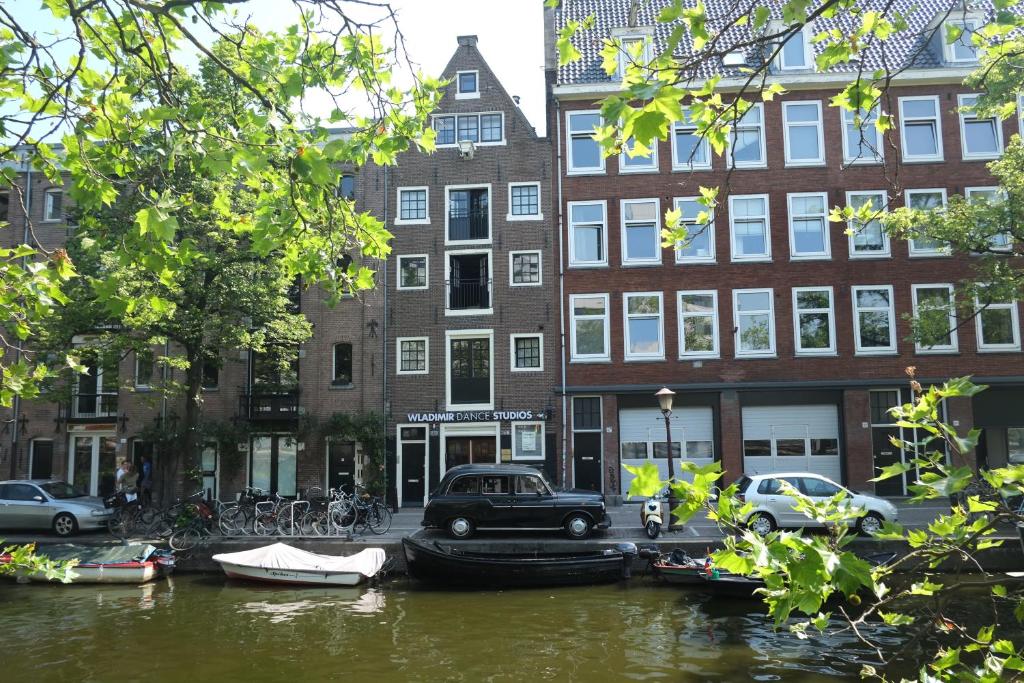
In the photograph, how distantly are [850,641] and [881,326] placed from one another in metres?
14.8

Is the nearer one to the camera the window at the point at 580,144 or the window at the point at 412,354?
the window at the point at 412,354

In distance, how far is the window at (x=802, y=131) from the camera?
963 inches

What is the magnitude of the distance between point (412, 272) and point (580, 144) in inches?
287

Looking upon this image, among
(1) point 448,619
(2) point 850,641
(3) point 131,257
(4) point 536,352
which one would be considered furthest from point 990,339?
(3) point 131,257

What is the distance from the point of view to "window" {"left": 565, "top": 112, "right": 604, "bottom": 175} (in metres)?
25.3

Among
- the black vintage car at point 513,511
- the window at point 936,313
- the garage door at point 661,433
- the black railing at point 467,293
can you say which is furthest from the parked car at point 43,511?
the window at point 936,313

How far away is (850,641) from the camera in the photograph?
11.6 meters

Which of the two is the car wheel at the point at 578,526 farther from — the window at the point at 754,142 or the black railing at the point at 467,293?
the window at the point at 754,142

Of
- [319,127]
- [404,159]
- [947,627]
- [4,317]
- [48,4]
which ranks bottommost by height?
[947,627]

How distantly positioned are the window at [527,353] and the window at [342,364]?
571 cm

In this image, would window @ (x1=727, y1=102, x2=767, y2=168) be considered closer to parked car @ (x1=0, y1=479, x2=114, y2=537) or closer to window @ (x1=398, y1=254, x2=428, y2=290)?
window @ (x1=398, y1=254, x2=428, y2=290)

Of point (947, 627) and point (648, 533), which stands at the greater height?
point (947, 627)

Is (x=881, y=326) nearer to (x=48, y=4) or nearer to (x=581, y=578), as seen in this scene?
(x=581, y=578)

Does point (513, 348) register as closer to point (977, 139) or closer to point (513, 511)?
point (513, 511)
